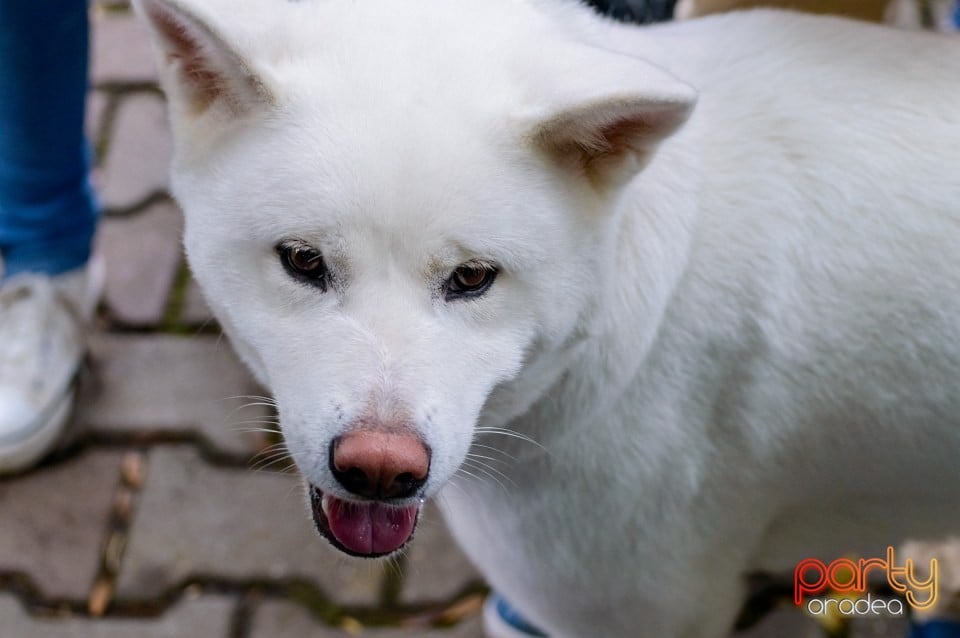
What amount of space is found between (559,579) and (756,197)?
71 cm

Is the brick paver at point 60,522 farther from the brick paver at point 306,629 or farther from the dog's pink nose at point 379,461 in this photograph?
the dog's pink nose at point 379,461

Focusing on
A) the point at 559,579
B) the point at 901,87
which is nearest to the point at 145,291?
the point at 559,579

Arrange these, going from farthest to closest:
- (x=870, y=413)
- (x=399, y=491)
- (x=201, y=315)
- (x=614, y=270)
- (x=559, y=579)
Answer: (x=201, y=315), (x=559, y=579), (x=870, y=413), (x=614, y=270), (x=399, y=491)

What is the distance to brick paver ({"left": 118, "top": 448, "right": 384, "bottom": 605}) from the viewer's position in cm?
235

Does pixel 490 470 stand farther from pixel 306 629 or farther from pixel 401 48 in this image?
pixel 306 629

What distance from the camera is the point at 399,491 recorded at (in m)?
1.22

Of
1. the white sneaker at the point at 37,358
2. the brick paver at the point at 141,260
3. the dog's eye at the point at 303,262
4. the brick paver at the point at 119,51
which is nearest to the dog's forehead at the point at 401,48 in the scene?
the dog's eye at the point at 303,262

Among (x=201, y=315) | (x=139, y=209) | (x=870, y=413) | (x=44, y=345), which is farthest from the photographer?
(x=139, y=209)

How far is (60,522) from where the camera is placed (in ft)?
7.99

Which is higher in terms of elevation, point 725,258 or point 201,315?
point 725,258

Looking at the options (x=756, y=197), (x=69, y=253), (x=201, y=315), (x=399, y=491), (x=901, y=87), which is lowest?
(x=201, y=315)

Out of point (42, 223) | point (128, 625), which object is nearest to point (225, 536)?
point (128, 625)

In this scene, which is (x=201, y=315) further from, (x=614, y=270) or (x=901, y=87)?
(x=901, y=87)

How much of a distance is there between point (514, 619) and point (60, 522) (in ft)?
3.87
